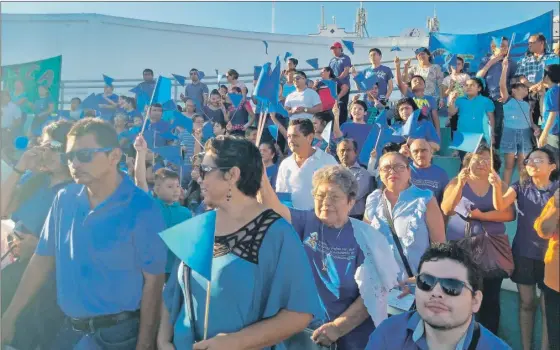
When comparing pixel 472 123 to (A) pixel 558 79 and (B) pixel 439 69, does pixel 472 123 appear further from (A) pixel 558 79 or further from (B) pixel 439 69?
(B) pixel 439 69

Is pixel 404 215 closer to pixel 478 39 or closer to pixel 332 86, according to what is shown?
pixel 332 86

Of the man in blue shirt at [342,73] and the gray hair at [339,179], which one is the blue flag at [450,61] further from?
the gray hair at [339,179]

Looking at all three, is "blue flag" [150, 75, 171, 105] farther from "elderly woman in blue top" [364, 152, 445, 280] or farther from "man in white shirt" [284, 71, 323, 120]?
"man in white shirt" [284, 71, 323, 120]

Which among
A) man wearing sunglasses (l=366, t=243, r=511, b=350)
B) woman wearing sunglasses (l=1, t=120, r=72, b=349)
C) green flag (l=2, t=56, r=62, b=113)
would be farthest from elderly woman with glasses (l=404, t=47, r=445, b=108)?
man wearing sunglasses (l=366, t=243, r=511, b=350)

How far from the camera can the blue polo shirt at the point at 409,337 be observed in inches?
78.7

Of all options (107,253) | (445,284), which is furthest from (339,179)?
(107,253)

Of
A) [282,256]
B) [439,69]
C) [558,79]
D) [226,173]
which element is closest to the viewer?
[282,256]

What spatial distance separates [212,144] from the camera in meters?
2.21

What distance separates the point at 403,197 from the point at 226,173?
1.56 meters

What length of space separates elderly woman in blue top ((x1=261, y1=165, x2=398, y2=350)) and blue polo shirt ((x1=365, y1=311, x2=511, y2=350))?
1.78 ft

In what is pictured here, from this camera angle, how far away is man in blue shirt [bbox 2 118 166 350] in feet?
8.27

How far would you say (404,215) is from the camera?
10.8ft

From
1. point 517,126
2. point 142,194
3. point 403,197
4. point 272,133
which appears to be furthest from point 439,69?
point 142,194

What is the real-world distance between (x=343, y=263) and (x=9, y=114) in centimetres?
501
